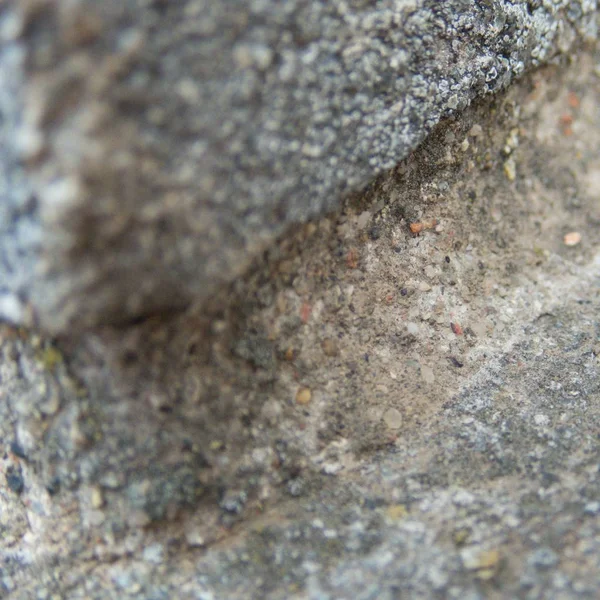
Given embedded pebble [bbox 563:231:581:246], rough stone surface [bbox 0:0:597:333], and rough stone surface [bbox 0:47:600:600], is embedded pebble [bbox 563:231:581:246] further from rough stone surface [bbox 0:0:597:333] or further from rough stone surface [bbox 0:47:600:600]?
rough stone surface [bbox 0:0:597:333]

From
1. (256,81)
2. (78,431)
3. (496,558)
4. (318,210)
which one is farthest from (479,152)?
(78,431)

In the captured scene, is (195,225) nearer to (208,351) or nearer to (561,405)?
(208,351)

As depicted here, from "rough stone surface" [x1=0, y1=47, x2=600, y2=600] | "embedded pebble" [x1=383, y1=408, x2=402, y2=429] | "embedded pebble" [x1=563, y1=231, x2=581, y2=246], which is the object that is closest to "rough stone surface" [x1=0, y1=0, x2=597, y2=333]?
"rough stone surface" [x1=0, y1=47, x2=600, y2=600]

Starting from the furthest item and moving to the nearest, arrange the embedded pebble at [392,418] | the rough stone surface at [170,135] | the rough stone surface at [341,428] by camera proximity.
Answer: the embedded pebble at [392,418] → the rough stone surface at [341,428] → the rough stone surface at [170,135]

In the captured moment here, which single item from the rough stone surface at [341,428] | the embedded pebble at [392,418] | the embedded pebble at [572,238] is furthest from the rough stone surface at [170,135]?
the embedded pebble at [572,238]

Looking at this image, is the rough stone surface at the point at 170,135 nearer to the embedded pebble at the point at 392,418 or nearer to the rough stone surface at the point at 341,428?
the rough stone surface at the point at 341,428
